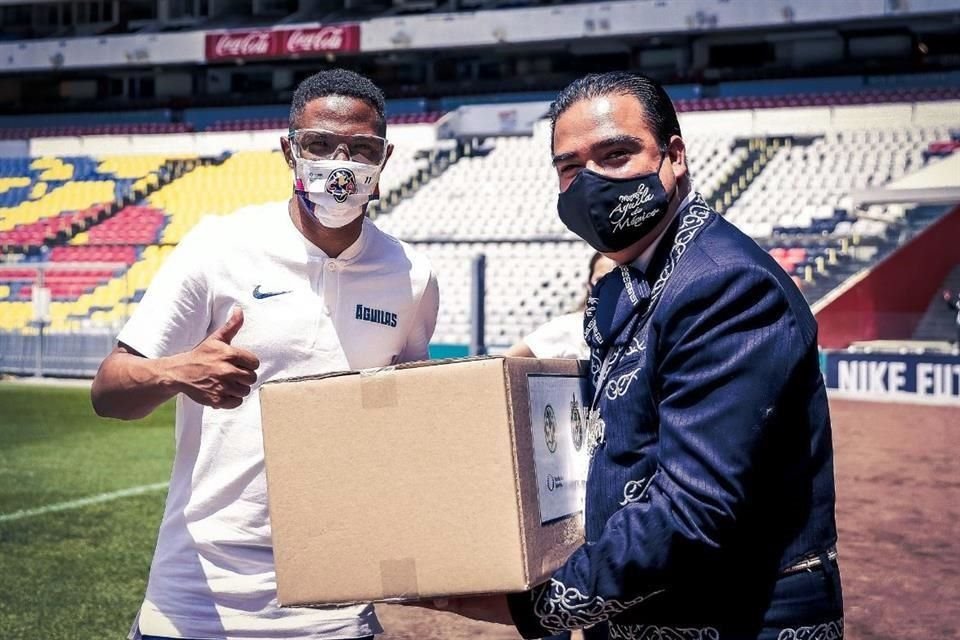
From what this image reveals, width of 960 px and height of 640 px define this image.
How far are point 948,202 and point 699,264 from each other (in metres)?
18.8

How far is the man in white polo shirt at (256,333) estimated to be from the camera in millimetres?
2479

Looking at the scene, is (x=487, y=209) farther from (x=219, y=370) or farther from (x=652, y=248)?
(x=652, y=248)

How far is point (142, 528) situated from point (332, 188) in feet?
18.1

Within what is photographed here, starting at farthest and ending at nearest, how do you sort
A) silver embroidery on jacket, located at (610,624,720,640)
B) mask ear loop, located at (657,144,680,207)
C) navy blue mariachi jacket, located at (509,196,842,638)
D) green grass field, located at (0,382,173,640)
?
green grass field, located at (0,382,173,640) → mask ear loop, located at (657,144,680,207) → silver embroidery on jacket, located at (610,624,720,640) → navy blue mariachi jacket, located at (509,196,842,638)

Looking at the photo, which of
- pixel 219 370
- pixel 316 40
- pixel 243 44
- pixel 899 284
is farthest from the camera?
pixel 243 44

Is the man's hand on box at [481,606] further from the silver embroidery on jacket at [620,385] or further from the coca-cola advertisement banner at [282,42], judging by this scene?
the coca-cola advertisement banner at [282,42]

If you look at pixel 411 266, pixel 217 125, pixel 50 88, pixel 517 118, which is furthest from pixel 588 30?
pixel 411 266

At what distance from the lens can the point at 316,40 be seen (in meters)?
32.9

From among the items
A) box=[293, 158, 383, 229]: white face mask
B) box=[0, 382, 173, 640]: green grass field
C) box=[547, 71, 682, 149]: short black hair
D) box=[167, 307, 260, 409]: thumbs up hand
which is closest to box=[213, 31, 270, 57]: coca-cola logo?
box=[0, 382, 173, 640]: green grass field

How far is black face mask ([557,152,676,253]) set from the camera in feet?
6.15

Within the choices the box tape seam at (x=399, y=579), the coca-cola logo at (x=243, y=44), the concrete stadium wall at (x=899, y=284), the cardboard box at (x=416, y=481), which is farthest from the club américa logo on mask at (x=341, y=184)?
the coca-cola logo at (x=243, y=44)

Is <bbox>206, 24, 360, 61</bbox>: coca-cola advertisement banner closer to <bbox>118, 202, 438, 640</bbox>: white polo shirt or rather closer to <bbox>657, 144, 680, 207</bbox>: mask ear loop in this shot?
<bbox>118, 202, 438, 640</bbox>: white polo shirt

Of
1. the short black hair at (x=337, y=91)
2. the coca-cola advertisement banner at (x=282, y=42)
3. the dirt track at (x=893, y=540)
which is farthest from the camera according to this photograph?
the coca-cola advertisement banner at (x=282, y=42)

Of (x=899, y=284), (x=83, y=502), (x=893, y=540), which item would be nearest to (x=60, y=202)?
(x=899, y=284)
